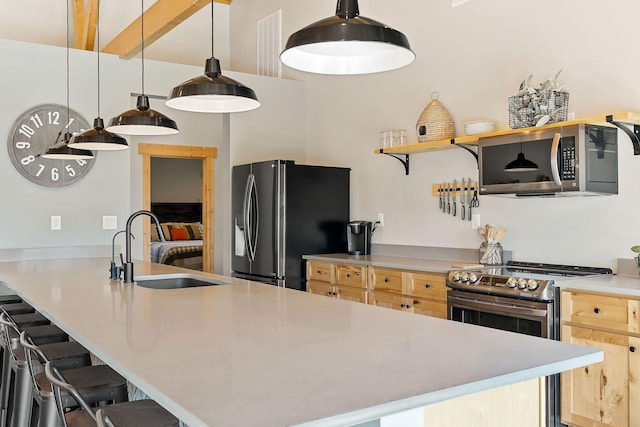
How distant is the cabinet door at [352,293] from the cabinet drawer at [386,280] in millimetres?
129

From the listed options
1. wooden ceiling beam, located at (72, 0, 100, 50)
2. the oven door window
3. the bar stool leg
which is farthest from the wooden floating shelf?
wooden ceiling beam, located at (72, 0, 100, 50)

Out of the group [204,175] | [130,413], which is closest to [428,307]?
[130,413]

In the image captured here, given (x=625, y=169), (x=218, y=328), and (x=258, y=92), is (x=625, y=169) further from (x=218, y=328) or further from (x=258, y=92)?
(x=258, y=92)

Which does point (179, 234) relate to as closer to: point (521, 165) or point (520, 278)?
point (521, 165)

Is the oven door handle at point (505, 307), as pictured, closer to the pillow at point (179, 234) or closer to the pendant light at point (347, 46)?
the pendant light at point (347, 46)

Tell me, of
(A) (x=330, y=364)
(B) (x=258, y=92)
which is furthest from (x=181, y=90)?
(B) (x=258, y=92)

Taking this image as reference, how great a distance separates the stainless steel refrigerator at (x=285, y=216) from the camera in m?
5.12

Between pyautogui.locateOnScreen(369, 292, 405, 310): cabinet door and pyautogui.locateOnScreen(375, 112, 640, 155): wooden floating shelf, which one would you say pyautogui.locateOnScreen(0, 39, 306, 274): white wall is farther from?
pyautogui.locateOnScreen(369, 292, 405, 310): cabinet door

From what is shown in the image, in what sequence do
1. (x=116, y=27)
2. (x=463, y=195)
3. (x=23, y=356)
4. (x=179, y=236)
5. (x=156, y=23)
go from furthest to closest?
1. (x=179, y=236)
2. (x=116, y=27)
3. (x=156, y=23)
4. (x=463, y=195)
5. (x=23, y=356)

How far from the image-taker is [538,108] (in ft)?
11.4

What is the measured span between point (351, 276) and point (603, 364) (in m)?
2.11

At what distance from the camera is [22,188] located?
15.5 ft

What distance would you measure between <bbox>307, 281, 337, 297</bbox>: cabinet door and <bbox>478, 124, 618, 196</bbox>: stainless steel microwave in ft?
5.50

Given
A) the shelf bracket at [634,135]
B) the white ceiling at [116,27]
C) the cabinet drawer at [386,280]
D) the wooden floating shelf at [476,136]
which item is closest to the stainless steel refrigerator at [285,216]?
the wooden floating shelf at [476,136]
